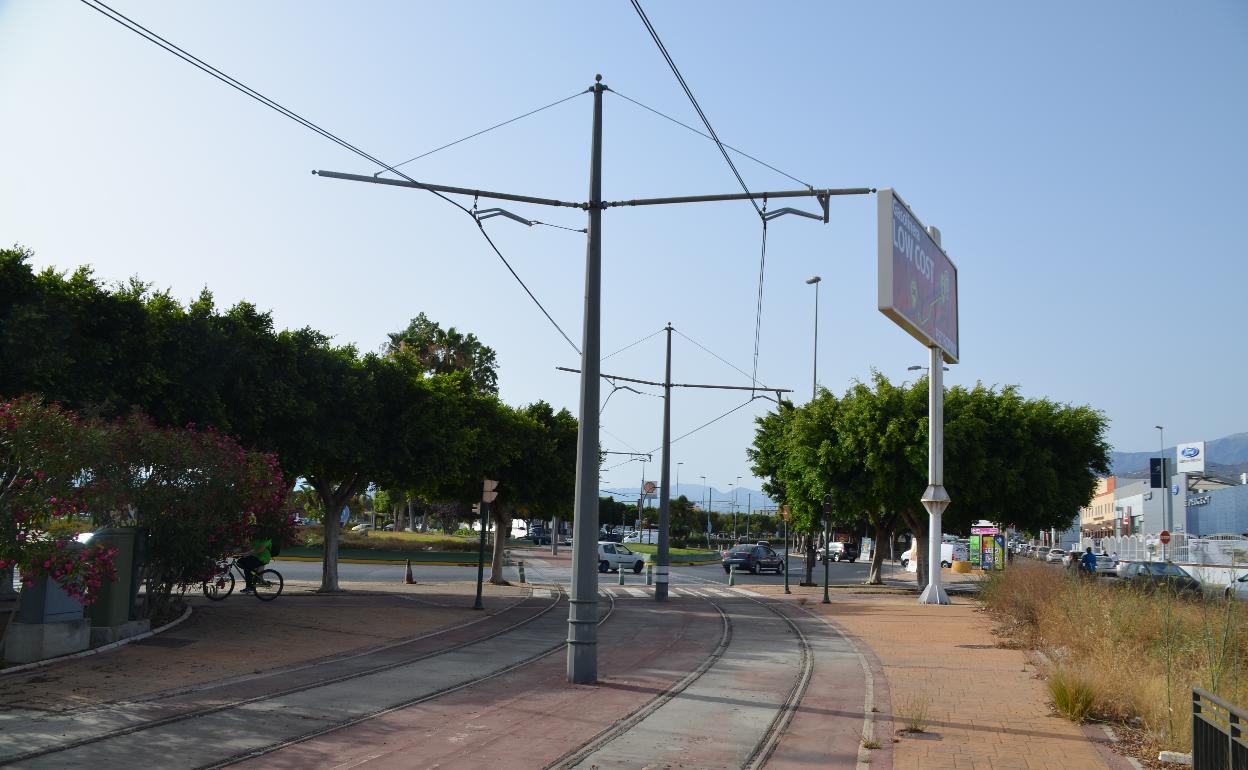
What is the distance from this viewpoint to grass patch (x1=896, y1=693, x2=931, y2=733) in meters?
10.1

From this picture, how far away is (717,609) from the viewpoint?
26.4m

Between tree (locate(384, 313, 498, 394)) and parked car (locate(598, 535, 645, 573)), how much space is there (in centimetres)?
1331

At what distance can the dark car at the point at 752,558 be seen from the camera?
51125 millimetres

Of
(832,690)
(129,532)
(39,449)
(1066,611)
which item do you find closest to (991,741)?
(832,690)

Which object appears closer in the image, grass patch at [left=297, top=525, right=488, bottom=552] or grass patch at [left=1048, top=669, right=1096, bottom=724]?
grass patch at [left=1048, top=669, right=1096, bottom=724]

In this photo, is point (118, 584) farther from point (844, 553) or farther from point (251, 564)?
point (844, 553)

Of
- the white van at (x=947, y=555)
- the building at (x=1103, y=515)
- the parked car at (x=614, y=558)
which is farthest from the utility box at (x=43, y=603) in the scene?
the building at (x=1103, y=515)

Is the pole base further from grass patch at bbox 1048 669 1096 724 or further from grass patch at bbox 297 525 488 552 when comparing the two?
grass patch at bbox 297 525 488 552

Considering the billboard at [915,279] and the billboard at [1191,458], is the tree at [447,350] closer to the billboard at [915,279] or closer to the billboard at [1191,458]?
the billboard at [915,279]

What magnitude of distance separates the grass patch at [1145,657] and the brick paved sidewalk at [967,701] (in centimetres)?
51

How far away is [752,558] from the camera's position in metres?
51.1

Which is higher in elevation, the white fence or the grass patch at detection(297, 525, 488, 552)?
the white fence

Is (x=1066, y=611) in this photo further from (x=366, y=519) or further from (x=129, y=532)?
(x=366, y=519)

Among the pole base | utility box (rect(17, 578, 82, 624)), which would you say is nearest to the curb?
utility box (rect(17, 578, 82, 624))
